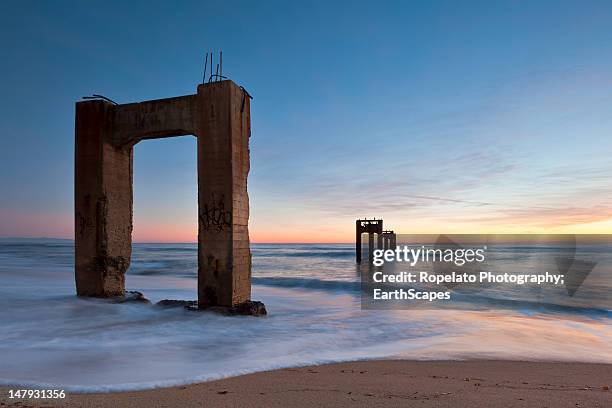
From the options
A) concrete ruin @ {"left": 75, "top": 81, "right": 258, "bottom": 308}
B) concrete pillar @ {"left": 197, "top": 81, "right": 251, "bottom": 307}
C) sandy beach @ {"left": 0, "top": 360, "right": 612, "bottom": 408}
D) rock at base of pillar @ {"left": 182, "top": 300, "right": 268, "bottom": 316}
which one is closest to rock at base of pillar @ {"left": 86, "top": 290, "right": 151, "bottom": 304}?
concrete ruin @ {"left": 75, "top": 81, "right": 258, "bottom": 308}

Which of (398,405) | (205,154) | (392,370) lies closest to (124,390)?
(398,405)

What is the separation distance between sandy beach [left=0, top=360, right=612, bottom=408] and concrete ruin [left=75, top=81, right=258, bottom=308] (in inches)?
171

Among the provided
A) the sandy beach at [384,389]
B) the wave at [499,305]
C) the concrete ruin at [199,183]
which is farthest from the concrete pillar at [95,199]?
the wave at [499,305]

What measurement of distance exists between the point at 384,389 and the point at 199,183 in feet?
20.6

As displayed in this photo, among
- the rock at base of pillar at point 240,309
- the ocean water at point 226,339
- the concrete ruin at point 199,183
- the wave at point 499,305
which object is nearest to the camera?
the ocean water at point 226,339

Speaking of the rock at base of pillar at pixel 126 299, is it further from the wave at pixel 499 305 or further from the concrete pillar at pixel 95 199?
the wave at pixel 499 305

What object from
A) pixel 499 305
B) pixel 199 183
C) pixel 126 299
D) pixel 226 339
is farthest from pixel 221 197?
pixel 499 305

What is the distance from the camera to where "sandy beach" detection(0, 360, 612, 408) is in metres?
3.74

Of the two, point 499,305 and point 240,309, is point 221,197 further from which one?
point 499,305

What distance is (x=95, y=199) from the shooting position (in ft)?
33.8

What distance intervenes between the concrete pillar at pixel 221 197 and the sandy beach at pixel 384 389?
416 centimetres

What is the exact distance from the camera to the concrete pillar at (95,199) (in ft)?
33.7

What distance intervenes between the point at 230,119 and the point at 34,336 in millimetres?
5318

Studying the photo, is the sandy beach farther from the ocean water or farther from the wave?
the wave
